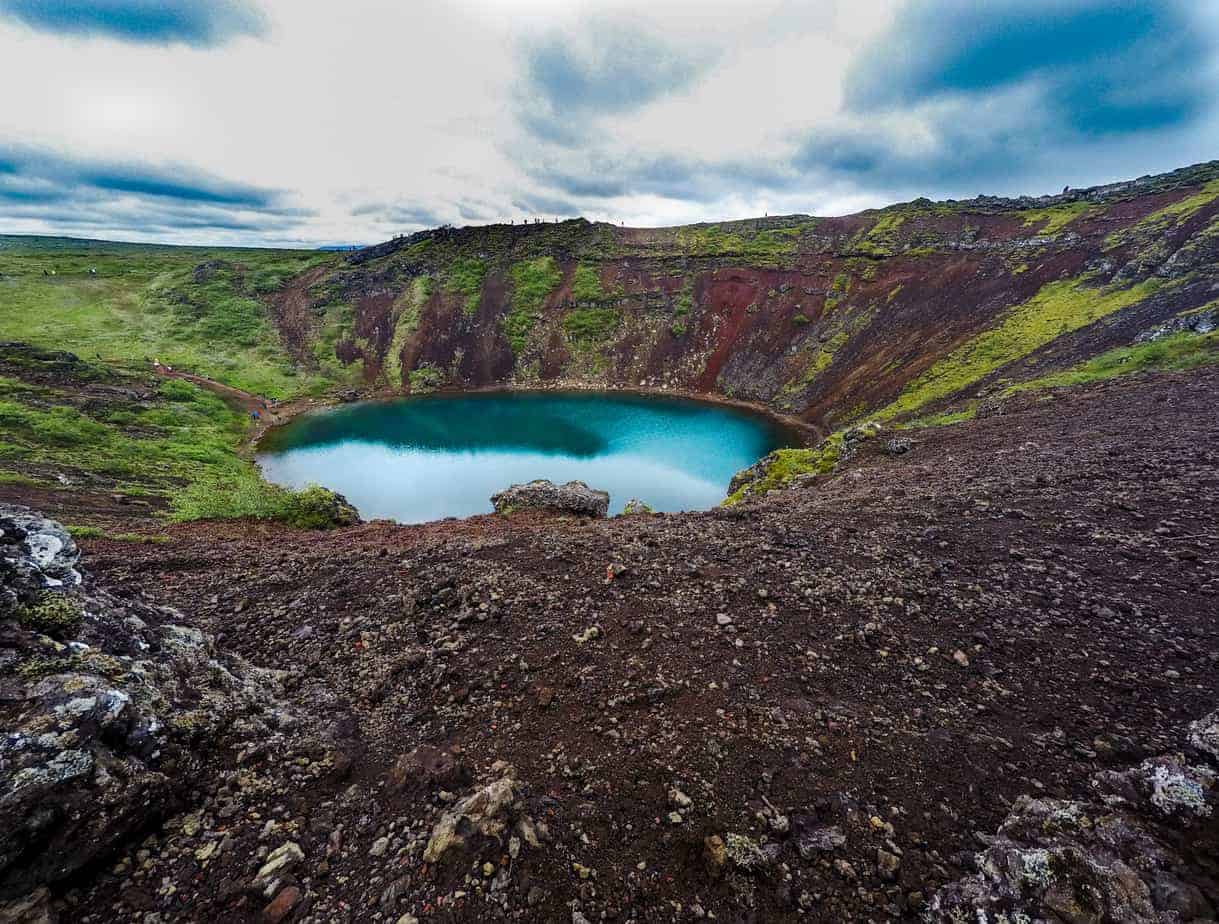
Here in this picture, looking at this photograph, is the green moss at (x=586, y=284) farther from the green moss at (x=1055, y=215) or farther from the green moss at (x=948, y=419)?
the green moss at (x=948, y=419)

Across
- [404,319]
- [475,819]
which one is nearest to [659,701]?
[475,819]

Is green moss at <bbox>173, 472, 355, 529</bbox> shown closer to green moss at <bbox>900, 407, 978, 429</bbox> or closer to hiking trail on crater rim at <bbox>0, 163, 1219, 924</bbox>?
hiking trail on crater rim at <bbox>0, 163, 1219, 924</bbox>

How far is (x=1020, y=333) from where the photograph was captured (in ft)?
133

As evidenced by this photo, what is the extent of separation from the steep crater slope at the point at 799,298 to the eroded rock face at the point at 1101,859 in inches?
1264

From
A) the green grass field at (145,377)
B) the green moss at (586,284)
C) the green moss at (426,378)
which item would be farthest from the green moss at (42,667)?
the green moss at (586,284)

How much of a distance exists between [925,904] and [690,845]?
202 centimetres

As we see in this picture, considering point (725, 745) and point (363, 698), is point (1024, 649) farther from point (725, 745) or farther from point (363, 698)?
point (363, 698)

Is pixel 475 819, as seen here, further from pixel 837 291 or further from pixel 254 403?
pixel 837 291

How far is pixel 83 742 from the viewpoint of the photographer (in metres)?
4.55

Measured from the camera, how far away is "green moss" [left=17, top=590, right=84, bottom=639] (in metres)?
5.59

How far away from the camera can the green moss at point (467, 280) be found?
7969 centimetres

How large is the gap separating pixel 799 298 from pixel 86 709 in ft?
238

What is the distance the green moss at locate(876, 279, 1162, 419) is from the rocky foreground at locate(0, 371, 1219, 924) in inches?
1203

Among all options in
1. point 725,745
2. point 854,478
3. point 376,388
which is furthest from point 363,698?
point 376,388
